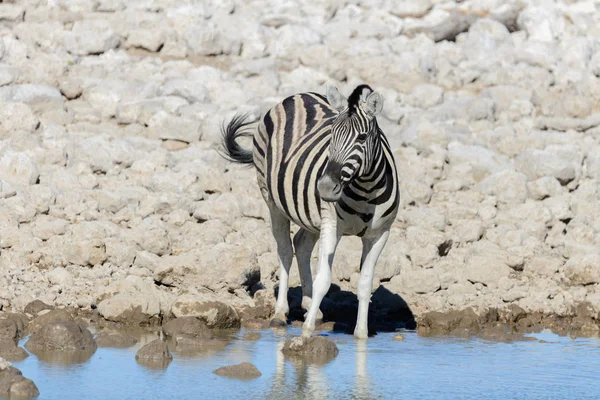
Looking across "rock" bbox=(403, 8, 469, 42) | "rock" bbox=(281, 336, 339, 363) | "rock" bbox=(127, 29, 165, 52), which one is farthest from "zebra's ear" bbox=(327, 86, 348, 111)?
"rock" bbox=(403, 8, 469, 42)

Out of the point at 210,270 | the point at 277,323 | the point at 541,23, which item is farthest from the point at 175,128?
the point at 541,23

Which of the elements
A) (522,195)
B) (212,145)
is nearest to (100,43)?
(212,145)

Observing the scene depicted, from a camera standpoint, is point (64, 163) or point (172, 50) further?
point (172, 50)

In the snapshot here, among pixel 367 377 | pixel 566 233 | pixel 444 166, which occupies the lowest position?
pixel 367 377

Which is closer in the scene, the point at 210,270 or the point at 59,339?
the point at 59,339

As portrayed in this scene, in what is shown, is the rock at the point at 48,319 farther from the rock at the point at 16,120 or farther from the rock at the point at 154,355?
the rock at the point at 16,120

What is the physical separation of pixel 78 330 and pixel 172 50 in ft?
32.6

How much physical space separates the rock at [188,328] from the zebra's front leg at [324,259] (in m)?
0.77

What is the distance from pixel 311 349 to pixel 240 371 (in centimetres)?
89

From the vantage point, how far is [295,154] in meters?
9.09

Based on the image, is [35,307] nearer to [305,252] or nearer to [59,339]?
[59,339]

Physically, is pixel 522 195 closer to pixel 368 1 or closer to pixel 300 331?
pixel 300 331

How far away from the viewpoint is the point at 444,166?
13727 mm

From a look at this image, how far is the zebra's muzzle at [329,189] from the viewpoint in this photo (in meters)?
7.77
